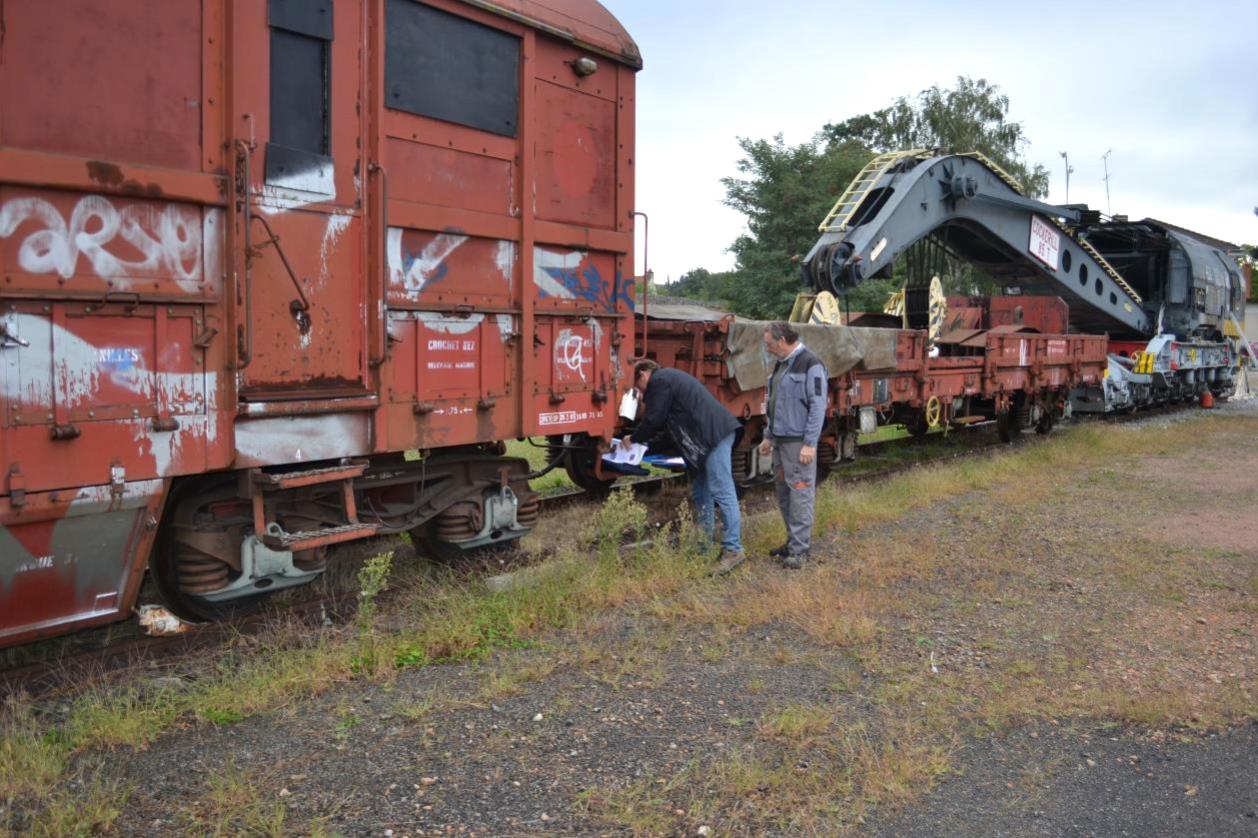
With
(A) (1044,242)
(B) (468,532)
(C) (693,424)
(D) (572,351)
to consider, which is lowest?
(B) (468,532)

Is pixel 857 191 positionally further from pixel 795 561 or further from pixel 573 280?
pixel 795 561

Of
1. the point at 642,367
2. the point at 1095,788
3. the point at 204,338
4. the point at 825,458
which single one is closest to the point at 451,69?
the point at 204,338

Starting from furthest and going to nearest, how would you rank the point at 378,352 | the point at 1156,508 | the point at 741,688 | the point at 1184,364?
the point at 1184,364
the point at 1156,508
the point at 378,352
the point at 741,688

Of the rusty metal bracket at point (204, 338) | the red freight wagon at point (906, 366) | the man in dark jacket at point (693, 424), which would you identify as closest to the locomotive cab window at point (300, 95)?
the rusty metal bracket at point (204, 338)

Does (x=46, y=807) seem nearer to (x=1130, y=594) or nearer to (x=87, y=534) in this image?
(x=87, y=534)

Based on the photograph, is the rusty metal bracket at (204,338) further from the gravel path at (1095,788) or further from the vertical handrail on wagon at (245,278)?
the gravel path at (1095,788)

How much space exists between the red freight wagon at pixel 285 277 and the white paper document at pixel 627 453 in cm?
45

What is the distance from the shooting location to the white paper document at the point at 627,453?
717 centimetres

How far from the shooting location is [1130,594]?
6191mm

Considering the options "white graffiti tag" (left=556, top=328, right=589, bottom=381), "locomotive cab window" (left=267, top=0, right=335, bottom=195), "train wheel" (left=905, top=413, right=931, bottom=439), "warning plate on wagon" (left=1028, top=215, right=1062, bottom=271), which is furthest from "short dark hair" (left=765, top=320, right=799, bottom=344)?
"warning plate on wagon" (left=1028, top=215, right=1062, bottom=271)

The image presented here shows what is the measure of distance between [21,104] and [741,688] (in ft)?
13.3

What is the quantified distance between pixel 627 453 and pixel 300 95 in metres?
3.43

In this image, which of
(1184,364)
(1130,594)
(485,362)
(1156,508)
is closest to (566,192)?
(485,362)

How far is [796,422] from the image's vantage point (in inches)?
275
